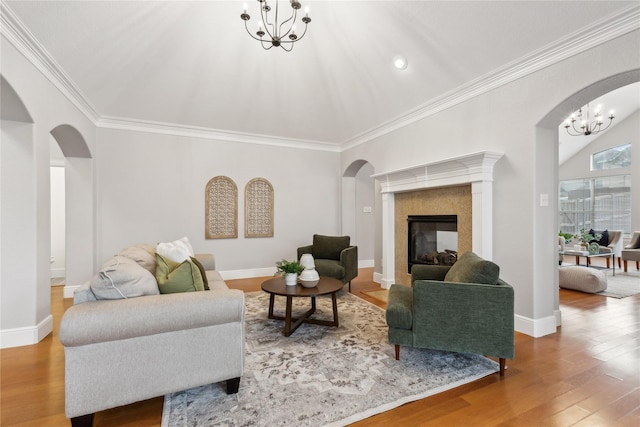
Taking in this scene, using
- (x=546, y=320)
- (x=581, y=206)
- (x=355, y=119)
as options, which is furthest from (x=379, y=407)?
(x=581, y=206)

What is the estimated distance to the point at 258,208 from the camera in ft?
19.3

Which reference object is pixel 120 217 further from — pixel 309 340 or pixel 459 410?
pixel 459 410

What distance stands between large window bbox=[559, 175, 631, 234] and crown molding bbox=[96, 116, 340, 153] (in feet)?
25.5

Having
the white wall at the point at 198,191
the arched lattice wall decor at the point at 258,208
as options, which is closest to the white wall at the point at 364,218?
the white wall at the point at 198,191

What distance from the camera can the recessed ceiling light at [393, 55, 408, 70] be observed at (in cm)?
368

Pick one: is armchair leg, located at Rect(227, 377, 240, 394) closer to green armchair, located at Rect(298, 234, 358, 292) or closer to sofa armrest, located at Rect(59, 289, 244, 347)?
sofa armrest, located at Rect(59, 289, 244, 347)

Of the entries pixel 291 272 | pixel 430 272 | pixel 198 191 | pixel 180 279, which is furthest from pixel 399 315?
pixel 198 191

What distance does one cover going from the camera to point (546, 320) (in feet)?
10.2

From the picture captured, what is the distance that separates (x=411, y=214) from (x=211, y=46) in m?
3.53

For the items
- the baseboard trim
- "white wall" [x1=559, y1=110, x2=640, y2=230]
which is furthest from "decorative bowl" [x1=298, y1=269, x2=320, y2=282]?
"white wall" [x1=559, y1=110, x2=640, y2=230]

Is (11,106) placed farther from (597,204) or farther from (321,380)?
(597,204)

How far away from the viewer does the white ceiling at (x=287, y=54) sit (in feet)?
9.20

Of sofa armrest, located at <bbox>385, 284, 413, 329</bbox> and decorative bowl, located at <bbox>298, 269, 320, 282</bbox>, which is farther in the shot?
decorative bowl, located at <bbox>298, 269, 320, 282</bbox>

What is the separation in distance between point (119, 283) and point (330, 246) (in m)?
3.51
